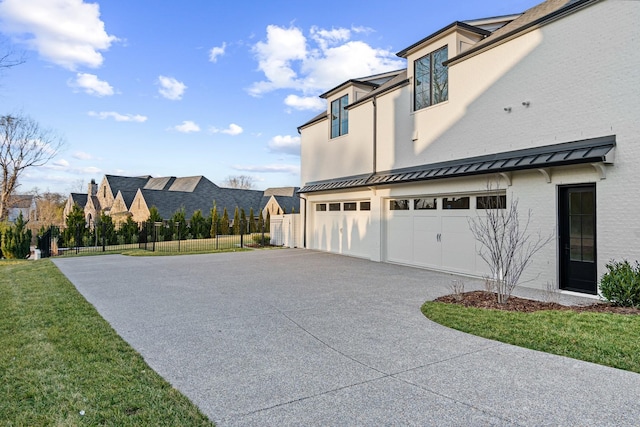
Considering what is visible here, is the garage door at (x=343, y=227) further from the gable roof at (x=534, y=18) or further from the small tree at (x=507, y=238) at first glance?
the gable roof at (x=534, y=18)

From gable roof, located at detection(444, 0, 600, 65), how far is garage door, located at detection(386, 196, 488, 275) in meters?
4.30

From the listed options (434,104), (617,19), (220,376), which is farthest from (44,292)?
(617,19)

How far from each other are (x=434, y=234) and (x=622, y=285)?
5673 millimetres

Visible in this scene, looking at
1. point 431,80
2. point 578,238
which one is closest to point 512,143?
point 578,238

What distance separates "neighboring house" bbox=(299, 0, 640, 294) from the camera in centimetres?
744

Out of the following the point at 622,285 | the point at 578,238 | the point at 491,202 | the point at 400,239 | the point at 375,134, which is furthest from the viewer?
the point at 375,134

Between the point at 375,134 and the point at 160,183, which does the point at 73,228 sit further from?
the point at 375,134

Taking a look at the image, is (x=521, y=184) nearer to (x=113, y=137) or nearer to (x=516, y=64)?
(x=516, y=64)

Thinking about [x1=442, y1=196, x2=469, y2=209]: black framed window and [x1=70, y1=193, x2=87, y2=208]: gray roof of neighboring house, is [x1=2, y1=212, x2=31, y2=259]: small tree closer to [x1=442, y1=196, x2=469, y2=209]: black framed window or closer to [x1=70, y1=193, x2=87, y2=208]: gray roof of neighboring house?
[x1=442, y1=196, x2=469, y2=209]: black framed window

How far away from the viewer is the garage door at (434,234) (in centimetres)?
1072

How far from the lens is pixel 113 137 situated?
2336cm

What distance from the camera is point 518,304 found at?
22.8 feet

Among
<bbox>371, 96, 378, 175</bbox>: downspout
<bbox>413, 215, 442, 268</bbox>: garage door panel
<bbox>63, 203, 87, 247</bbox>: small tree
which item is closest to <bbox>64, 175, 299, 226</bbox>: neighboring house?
<bbox>63, 203, 87, 247</bbox>: small tree

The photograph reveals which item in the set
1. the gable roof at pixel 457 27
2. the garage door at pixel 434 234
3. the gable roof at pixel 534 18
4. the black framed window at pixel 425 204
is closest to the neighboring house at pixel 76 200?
the garage door at pixel 434 234
